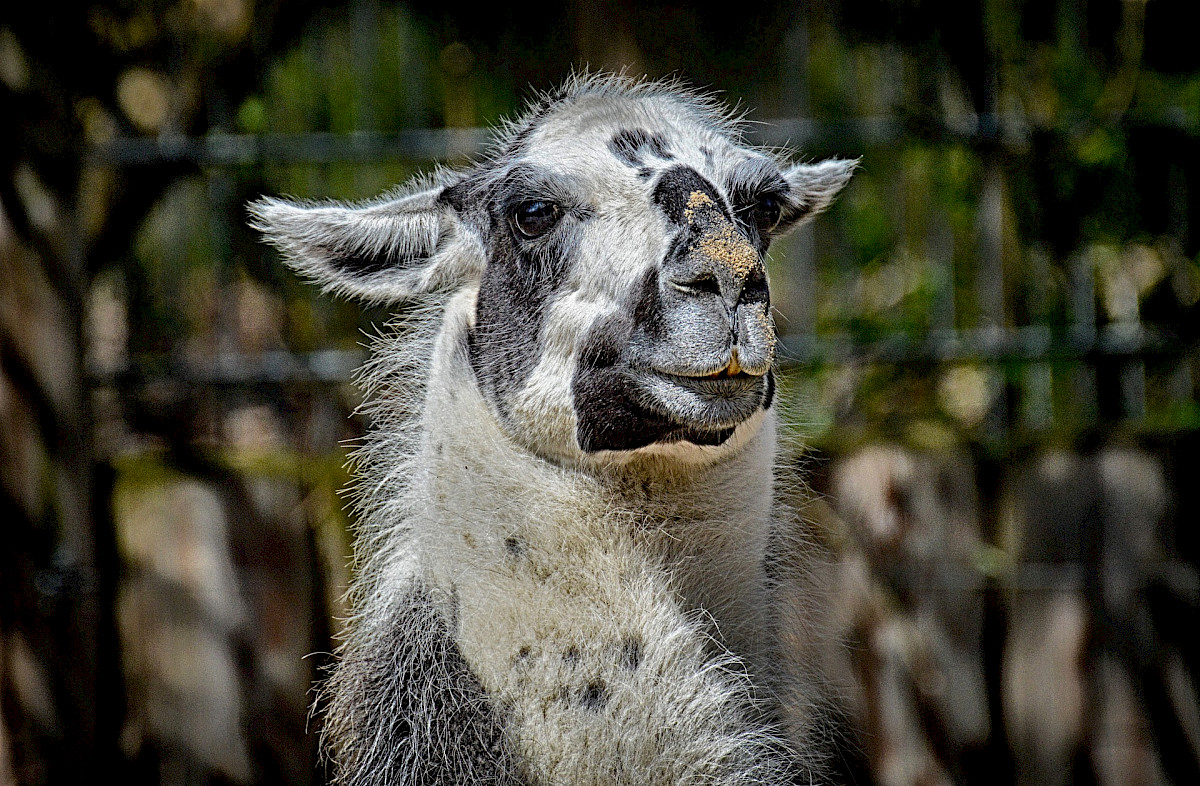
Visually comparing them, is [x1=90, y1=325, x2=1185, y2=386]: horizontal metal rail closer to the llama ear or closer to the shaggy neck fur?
the llama ear

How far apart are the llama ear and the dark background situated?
1.26 metres

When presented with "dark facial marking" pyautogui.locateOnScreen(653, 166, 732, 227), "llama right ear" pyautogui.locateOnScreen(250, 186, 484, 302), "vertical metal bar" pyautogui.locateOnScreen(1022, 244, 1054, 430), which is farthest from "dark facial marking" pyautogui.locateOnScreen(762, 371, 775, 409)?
"vertical metal bar" pyautogui.locateOnScreen(1022, 244, 1054, 430)

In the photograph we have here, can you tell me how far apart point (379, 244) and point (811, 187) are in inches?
41.9

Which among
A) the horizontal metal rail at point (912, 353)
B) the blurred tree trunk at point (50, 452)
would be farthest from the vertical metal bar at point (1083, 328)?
the blurred tree trunk at point (50, 452)

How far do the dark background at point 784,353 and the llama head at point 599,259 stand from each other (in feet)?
5.64

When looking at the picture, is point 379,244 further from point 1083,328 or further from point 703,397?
point 1083,328

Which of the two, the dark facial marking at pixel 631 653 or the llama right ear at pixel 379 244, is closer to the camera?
the dark facial marking at pixel 631 653

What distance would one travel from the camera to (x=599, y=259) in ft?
7.36

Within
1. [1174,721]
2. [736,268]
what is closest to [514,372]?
[736,268]

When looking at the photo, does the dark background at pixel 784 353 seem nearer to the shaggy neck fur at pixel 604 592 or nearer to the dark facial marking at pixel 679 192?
the shaggy neck fur at pixel 604 592

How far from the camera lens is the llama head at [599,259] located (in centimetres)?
206

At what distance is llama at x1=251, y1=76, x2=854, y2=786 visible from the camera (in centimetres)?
213

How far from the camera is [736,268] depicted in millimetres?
2035

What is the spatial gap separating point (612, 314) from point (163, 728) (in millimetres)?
3595
